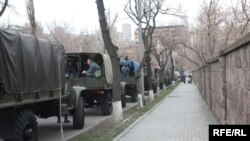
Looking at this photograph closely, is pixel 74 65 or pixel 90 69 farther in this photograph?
pixel 74 65

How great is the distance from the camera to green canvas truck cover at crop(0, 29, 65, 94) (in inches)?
385

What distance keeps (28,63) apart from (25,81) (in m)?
0.52

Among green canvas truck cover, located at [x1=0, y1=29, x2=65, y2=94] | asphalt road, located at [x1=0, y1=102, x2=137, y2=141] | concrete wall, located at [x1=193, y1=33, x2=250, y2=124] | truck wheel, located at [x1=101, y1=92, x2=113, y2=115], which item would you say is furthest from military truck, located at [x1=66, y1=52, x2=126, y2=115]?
concrete wall, located at [x1=193, y1=33, x2=250, y2=124]

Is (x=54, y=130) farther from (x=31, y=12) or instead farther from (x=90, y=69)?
(x=31, y=12)

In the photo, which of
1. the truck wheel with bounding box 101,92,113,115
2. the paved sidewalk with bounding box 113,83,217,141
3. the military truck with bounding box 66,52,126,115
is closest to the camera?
the paved sidewalk with bounding box 113,83,217,141

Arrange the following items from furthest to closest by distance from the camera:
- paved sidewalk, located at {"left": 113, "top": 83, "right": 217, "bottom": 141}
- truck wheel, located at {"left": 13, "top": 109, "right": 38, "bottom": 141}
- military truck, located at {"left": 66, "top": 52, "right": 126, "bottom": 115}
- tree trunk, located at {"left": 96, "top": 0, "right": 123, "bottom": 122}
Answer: military truck, located at {"left": 66, "top": 52, "right": 126, "bottom": 115} < tree trunk, located at {"left": 96, "top": 0, "right": 123, "bottom": 122} < paved sidewalk, located at {"left": 113, "top": 83, "right": 217, "bottom": 141} < truck wheel, located at {"left": 13, "top": 109, "right": 38, "bottom": 141}

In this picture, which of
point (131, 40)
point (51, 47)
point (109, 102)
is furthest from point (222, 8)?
point (131, 40)

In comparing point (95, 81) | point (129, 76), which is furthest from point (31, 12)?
point (95, 81)

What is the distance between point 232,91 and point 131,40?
76204mm

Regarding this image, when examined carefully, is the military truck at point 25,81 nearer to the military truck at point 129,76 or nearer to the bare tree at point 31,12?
the military truck at point 129,76

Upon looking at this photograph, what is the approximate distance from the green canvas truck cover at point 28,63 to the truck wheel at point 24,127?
54 centimetres

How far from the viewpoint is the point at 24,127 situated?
405 inches

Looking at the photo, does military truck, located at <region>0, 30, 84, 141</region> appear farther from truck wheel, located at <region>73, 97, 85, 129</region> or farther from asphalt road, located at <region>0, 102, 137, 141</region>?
truck wheel, located at <region>73, 97, 85, 129</region>

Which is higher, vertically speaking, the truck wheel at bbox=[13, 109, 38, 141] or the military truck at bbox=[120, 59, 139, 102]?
the military truck at bbox=[120, 59, 139, 102]
